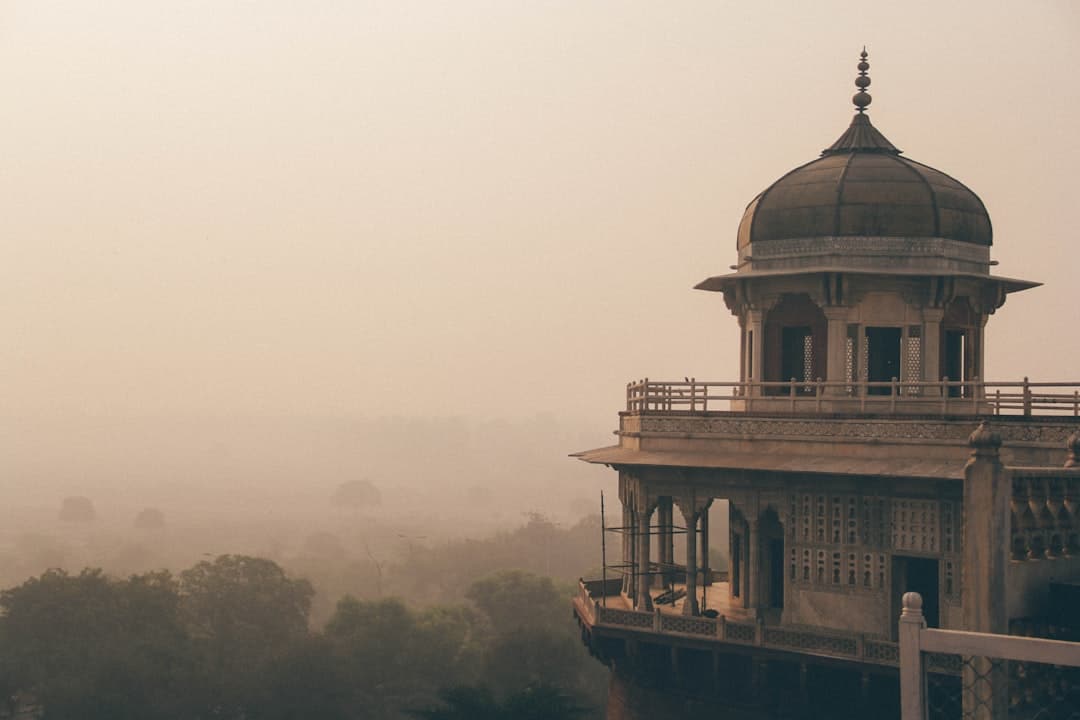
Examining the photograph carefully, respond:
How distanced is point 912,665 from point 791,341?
23.6 meters

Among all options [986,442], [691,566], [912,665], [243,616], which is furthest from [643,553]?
[243,616]

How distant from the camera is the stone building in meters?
29.1

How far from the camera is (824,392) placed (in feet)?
114

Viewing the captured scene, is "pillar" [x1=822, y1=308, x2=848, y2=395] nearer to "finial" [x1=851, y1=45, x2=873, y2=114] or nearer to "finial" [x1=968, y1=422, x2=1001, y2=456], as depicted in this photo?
"finial" [x1=851, y1=45, x2=873, y2=114]

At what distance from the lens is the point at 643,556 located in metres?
34.2

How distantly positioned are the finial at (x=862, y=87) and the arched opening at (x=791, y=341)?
5.93 m

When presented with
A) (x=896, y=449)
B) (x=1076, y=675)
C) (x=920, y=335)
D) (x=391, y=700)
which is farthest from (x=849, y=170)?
(x=391, y=700)

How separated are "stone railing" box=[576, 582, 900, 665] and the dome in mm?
10159

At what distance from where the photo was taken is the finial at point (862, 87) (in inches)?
1480

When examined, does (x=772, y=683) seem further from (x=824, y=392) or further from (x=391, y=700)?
(x=391, y=700)

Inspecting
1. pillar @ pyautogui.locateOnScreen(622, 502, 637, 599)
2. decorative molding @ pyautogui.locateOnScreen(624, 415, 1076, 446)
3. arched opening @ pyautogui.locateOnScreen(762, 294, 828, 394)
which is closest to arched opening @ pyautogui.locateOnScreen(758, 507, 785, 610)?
decorative molding @ pyautogui.locateOnScreen(624, 415, 1076, 446)

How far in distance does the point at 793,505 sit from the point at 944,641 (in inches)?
731

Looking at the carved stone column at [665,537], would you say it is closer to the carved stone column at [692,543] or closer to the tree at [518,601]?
the carved stone column at [692,543]

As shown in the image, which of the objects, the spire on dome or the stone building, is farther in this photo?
the spire on dome
